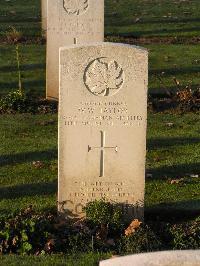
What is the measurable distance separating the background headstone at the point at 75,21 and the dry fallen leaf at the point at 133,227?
5.53 meters

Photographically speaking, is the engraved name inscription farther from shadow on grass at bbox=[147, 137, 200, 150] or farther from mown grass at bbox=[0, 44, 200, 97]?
mown grass at bbox=[0, 44, 200, 97]

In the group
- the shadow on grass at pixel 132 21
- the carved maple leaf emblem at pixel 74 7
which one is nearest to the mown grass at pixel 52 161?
the carved maple leaf emblem at pixel 74 7

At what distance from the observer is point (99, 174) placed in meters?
7.04

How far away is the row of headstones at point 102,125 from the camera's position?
677cm

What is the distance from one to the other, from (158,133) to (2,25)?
12055 millimetres

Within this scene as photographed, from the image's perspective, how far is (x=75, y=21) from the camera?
464 inches

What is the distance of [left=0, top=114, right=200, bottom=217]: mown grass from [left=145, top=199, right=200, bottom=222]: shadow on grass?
0.02 m

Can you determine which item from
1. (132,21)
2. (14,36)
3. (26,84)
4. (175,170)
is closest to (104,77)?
(175,170)

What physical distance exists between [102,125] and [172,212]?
1.28 meters

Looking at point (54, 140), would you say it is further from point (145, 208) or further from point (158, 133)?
point (145, 208)

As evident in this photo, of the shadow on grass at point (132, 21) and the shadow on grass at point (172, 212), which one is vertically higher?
the shadow on grass at point (132, 21)

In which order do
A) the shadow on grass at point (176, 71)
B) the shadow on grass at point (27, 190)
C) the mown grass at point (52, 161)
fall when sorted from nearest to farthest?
the mown grass at point (52, 161) < the shadow on grass at point (27, 190) < the shadow on grass at point (176, 71)

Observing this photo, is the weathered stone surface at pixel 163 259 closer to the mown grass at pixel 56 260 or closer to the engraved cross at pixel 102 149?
Result: the mown grass at pixel 56 260

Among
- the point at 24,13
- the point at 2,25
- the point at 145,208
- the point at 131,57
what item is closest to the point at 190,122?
the point at 145,208
